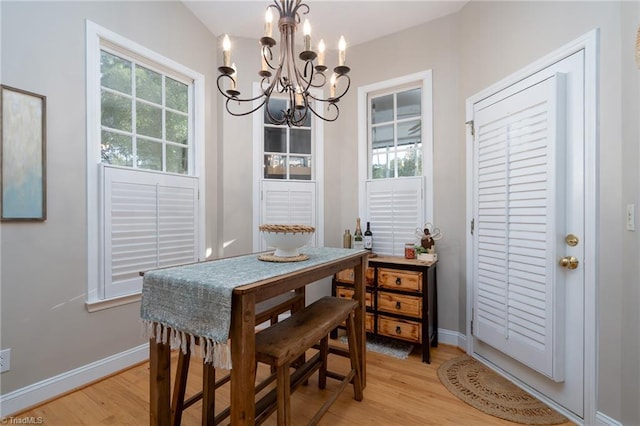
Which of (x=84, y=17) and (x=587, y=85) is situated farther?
(x=84, y=17)

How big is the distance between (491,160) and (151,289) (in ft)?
7.90

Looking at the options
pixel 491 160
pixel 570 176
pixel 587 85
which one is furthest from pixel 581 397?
pixel 587 85

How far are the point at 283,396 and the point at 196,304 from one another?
1.99 feet

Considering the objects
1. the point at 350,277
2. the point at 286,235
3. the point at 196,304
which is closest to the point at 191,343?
the point at 196,304

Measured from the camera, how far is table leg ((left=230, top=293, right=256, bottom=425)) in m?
1.17

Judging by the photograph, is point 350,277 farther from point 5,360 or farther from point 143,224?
point 5,360

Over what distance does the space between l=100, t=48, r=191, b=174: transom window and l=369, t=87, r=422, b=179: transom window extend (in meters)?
1.92

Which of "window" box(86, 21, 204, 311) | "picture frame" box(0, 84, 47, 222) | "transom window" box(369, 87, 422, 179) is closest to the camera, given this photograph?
"picture frame" box(0, 84, 47, 222)

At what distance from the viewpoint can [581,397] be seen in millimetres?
1747

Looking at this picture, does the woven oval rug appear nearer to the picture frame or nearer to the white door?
the white door

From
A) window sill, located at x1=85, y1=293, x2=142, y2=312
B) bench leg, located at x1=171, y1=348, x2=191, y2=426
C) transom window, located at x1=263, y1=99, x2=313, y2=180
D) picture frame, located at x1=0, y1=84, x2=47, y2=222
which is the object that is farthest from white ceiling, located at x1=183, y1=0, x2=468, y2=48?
bench leg, located at x1=171, y1=348, x2=191, y2=426

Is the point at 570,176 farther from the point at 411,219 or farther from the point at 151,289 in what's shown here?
the point at 151,289

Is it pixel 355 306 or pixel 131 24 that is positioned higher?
pixel 131 24

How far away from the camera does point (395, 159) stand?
3205 millimetres
